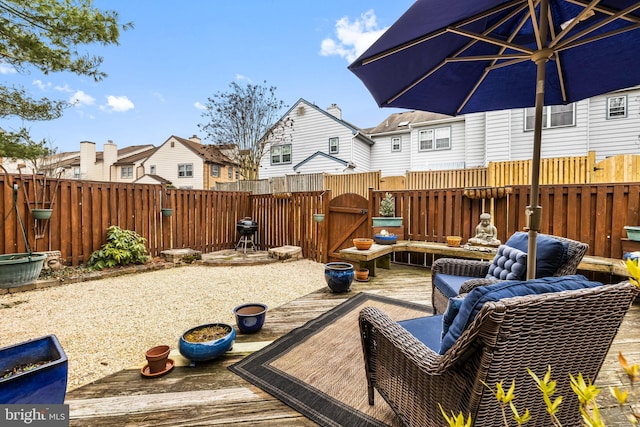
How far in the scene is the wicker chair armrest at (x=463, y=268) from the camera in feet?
9.18

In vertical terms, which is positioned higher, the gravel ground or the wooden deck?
the wooden deck

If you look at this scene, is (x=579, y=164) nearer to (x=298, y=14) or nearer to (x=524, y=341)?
(x=524, y=341)

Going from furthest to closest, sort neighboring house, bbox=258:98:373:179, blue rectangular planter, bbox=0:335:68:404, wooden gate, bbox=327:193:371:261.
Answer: neighboring house, bbox=258:98:373:179, wooden gate, bbox=327:193:371:261, blue rectangular planter, bbox=0:335:68:404

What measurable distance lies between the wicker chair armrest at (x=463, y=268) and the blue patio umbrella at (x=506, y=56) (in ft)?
3.05

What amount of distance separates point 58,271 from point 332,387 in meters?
5.63

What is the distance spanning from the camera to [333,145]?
1330 cm

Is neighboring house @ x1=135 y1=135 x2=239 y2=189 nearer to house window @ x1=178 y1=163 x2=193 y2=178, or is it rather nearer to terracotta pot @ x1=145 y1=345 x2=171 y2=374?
house window @ x1=178 y1=163 x2=193 y2=178

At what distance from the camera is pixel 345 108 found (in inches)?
610

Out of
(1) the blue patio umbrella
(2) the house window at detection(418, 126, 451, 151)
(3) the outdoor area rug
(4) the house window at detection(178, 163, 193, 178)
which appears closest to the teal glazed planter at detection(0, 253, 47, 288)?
(3) the outdoor area rug

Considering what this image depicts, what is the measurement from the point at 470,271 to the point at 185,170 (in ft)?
64.1

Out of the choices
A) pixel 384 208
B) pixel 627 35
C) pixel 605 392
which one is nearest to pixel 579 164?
pixel 384 208

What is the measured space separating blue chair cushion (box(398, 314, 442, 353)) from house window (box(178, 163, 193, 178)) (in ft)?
64.0

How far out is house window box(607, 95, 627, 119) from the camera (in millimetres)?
8578

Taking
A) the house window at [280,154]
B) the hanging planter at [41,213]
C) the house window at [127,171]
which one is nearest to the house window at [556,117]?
the house window at [280,154]
